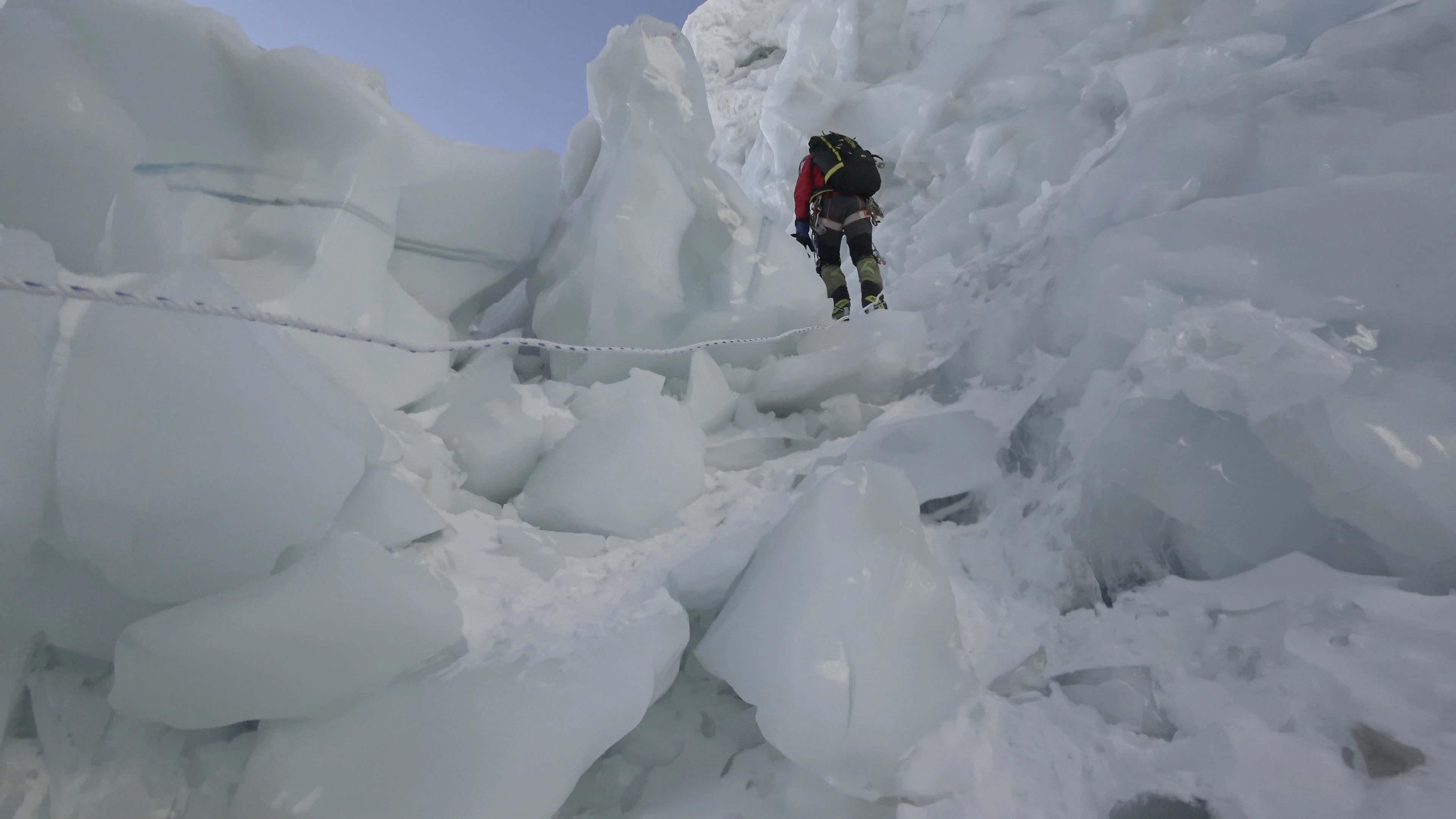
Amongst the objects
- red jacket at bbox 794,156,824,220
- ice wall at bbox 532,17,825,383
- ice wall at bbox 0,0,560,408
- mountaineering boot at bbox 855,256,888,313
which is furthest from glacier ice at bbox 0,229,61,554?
red jacket at bbox 794,156,824,220

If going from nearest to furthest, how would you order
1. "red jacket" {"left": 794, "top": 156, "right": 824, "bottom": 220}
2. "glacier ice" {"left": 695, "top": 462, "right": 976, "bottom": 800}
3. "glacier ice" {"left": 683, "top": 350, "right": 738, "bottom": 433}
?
"glacier ice" {"left": 695, "top": 462, "right": 976, "bottom": 800} < "glacier ice" {"left": 683, "top": 350, "right": 738, "bottom": 433} < "red jacket" {"left": 794, "top": 156, "right": 824, "bottom": 220}

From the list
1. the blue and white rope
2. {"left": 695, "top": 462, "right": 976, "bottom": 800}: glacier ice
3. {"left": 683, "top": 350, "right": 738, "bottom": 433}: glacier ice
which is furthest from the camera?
{"left": 683, "top": 350, "right": 738, "bottom": 433}: glacier ice

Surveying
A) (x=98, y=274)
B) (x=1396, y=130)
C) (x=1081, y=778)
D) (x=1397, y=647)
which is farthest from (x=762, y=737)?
(x=1396, y=130)

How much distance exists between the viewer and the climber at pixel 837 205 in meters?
3.72

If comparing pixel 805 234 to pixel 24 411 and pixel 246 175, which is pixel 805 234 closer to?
pixel 246 175

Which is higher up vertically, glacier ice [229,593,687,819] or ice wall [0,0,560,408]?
ice wall [0,0,560,408]

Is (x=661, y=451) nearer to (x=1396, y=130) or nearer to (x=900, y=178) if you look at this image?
(x=1396, y=130)

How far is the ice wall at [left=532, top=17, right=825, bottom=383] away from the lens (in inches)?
110

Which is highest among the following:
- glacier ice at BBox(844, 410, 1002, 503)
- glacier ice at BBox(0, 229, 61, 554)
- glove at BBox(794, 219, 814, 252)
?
glacier ice at BBox(0, 229, 61, 554)

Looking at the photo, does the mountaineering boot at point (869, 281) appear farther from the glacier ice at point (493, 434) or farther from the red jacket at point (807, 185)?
the glacier ice at point (493, 434)

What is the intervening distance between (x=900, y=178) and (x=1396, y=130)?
15.4ft

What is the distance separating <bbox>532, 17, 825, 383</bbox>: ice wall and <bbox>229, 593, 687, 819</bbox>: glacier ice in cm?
162

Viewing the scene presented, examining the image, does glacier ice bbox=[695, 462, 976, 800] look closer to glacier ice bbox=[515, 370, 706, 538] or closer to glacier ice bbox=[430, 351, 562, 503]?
glacier ice bbox=[515, 370, 706, 538]

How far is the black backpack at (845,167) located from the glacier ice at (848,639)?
8.97ft
